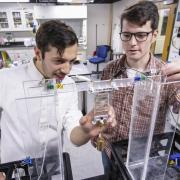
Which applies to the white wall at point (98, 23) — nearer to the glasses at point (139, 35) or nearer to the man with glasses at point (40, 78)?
the glasses at point (139, 35)

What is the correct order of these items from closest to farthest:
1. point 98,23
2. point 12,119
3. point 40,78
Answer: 1. point 40,78
2. point 12,119
3. point 98,23

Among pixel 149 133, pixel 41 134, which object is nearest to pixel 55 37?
pixel 41 134

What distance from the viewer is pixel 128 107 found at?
814mm

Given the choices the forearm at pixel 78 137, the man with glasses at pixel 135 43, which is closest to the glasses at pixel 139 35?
the man with glasses at pixel 135 43

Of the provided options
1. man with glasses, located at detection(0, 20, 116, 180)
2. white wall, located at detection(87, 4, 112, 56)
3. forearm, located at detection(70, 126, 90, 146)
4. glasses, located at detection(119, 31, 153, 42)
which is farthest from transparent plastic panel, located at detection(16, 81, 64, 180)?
white wall, located at detection(87, 4, 112, 56)

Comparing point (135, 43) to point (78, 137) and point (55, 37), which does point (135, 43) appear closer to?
point (55, 37)

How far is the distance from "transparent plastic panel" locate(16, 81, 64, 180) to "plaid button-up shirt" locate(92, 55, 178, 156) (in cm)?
14

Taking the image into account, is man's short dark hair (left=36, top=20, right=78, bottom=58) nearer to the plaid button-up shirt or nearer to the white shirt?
the white shirt

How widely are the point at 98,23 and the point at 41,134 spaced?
232 inches

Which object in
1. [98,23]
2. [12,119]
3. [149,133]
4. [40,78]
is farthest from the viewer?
[98,23]

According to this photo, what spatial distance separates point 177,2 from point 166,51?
735 millimetres

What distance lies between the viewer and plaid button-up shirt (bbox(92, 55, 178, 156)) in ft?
1.90

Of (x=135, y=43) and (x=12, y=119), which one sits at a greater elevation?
(x=135, y=43)

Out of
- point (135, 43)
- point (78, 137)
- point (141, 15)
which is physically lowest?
point (78, 137)
